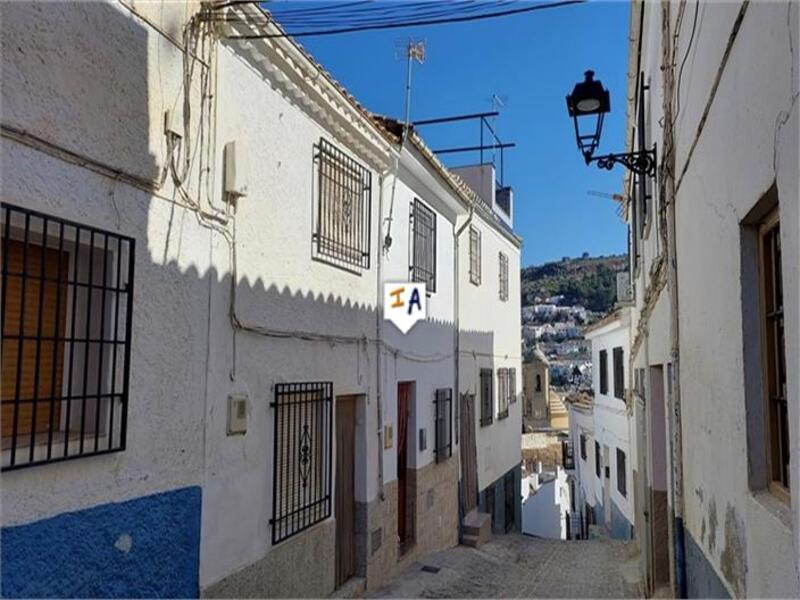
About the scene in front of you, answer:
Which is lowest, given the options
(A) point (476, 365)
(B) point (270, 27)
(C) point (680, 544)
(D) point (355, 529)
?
(D) point (355, 529)

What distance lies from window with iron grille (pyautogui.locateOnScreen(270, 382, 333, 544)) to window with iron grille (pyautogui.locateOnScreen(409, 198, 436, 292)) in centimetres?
363

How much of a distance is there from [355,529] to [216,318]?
419cm

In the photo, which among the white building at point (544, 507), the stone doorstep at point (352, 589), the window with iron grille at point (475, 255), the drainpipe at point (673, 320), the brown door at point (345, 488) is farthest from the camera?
the white building at point (544, 507)

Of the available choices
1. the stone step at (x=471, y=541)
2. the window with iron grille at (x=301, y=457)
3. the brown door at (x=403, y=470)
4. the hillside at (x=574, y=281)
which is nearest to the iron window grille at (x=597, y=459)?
the stone step at (x=471, y=541)

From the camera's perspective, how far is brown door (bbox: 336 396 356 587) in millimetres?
8242

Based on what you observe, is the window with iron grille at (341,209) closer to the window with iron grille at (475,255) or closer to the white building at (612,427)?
the window with iron grille at (475,255)

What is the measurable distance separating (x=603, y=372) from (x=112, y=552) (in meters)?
20.1

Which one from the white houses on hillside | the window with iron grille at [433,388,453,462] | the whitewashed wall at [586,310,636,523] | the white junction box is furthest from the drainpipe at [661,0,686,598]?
the whitewashed wall at [586,310,636,523]

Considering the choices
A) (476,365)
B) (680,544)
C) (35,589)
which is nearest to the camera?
(35,589)

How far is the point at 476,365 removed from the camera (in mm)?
14656

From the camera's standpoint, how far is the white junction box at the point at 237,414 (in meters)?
5.79

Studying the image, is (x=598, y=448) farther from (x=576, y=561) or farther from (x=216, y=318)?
(x=216, y=318)

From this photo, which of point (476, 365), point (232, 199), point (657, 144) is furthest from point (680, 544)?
point (476, 365)

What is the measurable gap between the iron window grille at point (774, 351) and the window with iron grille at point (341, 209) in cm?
513
